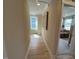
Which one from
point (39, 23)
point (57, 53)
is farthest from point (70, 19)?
point (39, 23)

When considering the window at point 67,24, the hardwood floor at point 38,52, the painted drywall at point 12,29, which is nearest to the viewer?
the painted drywall at point 12,29

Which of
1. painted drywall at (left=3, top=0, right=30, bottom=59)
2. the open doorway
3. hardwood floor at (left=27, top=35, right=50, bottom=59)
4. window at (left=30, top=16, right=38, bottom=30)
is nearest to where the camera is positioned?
painted drywall at (left=3, top=0, right=30, bottom=59)

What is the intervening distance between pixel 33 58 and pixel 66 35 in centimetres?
148

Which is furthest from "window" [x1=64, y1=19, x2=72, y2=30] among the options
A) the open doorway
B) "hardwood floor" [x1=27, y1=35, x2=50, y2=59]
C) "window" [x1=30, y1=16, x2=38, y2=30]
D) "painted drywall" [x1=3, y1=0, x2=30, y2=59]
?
"window" [x1=30, y1=16, x2=38, y2=30]

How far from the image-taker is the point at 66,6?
3.95 m

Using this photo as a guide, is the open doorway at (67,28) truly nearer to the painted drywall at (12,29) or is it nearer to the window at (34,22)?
the painted drywall at (12,29)

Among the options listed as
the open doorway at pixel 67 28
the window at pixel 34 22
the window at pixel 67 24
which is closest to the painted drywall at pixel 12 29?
the open doorway at pixel 67 28

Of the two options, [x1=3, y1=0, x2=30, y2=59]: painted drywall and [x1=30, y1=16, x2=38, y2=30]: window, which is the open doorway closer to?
[x1=3, y1=0, x2=30, y2=59]: painted drywall

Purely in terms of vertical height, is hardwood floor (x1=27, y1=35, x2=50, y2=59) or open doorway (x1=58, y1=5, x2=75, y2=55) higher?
open doorway (x1=58, y1=5, x2=75, y2=55)

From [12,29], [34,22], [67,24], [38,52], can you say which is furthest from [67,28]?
[34,22]

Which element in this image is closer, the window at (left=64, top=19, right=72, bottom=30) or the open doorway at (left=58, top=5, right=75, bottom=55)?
the open doorway at (left=58, top=5, right=75, bottom=55)

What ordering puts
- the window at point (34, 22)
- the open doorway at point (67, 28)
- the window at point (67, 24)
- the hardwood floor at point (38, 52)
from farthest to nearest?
the window at point (34, 22) < the hardwood floor at point (38, 52) < the window at point (67, 24) < the open doorway at point (67, 28)

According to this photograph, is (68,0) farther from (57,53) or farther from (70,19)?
(57,53)

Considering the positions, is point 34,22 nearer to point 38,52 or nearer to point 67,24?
point 38,52
